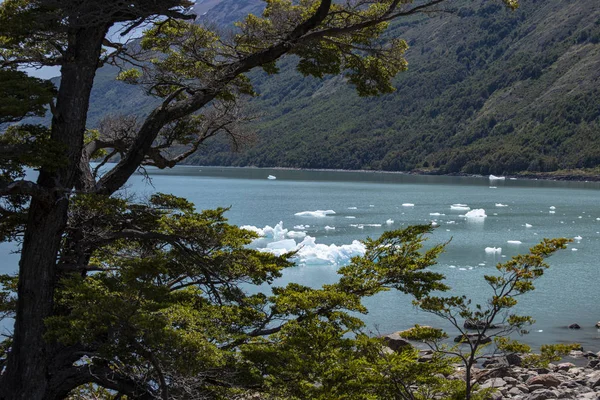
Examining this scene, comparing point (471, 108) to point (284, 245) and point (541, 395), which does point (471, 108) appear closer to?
point (284, 245)

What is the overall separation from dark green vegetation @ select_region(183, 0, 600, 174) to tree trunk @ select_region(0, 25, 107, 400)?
10824cm

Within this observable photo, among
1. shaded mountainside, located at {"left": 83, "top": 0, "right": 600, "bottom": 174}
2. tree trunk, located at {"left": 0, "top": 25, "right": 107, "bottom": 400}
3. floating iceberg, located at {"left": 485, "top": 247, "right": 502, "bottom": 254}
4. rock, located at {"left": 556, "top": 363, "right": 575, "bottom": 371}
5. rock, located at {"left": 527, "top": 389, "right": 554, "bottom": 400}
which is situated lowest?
rock, located at {"left": 556, "top": 363, "right": 575, "bottom": 371}

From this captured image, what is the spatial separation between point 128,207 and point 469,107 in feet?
502

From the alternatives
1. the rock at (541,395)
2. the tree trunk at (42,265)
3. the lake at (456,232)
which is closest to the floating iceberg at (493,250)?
the lake at (456,232)

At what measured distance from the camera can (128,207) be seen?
6680mm

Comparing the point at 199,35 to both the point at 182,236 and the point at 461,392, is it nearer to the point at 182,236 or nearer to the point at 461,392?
the point at 182,236

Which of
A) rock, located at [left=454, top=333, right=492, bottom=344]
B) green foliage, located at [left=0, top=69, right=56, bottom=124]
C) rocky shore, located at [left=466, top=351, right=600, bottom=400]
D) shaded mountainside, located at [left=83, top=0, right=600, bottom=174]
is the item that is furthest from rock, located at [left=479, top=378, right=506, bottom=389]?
shaded mountainside, located at [left=83, top=0, right=600, bottom=174]

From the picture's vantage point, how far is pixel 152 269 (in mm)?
5953

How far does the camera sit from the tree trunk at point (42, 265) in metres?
6.15

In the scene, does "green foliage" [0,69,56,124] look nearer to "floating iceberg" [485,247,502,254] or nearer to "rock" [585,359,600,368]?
"rock" [585,359,600,368]

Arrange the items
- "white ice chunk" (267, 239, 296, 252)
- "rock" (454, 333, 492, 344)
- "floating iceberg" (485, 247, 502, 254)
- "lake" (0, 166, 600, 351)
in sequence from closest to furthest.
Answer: "rock" (454, 333, 492, 344) < "lake" (0, 166, 600, 351) < "white ice chunk" (267, 239, 296, 252) < "floating iceberg" (485, 247, 502, 254)

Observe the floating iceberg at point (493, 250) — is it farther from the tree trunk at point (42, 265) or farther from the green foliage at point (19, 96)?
the green foliage at point (19, 96)

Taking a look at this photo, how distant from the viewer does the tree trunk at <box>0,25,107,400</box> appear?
6148 mm

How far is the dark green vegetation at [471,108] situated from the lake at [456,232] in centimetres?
4526
